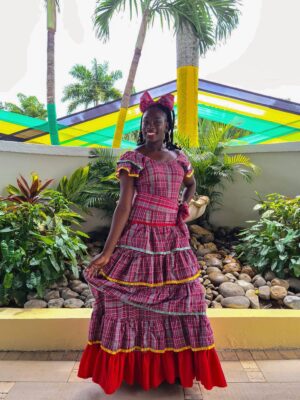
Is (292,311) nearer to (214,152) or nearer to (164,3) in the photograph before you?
(214,152)

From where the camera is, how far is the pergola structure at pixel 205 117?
7234 mm

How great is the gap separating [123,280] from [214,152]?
312 centimetres

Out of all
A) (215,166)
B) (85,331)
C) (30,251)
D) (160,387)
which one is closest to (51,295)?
(30,251)

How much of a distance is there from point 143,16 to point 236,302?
4651mm

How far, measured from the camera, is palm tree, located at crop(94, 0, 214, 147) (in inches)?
198

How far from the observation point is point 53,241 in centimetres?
281

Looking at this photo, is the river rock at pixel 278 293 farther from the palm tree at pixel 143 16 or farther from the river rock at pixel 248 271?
the palm tree at pixel 143 16

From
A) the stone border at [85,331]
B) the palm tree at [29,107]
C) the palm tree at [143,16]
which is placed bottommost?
the stone border at [85,331]

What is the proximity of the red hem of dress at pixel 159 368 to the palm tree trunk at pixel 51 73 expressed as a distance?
14.1ft

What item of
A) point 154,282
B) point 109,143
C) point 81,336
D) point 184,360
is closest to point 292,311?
point 184,360

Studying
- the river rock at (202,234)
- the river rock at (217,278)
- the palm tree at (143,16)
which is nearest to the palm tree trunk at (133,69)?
the palm tree at (143,16)

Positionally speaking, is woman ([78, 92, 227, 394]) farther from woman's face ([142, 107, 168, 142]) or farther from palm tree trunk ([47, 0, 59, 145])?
palm tree trunk ([47, 0, 59, 145])

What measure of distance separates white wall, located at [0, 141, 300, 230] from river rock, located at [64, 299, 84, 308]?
5.41ft

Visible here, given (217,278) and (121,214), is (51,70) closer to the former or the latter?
(217,278)
